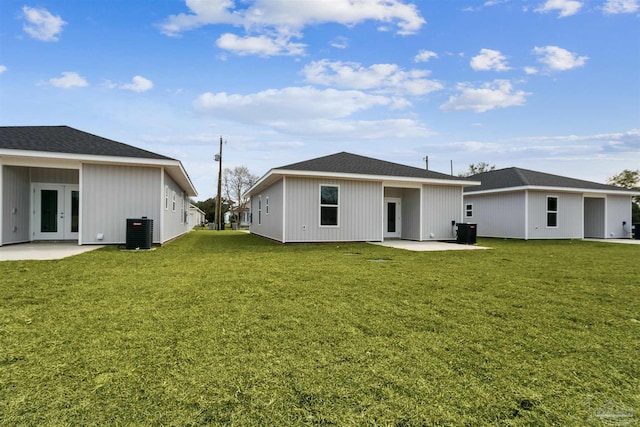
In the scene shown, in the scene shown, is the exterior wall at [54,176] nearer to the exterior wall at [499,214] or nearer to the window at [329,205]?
the window at [329,205]

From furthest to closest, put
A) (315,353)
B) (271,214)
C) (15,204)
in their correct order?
(271,214), (15,204), (315,353)

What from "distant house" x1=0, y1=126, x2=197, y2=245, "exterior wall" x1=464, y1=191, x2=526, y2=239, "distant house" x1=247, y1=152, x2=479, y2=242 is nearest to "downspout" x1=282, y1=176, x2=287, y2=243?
"distant house" x1=247, y1=152, x2=479, y2=242

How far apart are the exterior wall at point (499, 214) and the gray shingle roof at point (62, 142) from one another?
1622cm

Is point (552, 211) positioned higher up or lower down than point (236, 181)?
lower down

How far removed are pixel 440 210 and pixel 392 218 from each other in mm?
2187

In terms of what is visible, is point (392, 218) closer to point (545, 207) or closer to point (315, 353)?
point (545, 207)

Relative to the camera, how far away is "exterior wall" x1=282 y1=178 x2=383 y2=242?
40.2 feet

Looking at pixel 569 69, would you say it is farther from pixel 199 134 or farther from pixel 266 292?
pixel 199 134

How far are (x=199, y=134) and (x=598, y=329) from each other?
33019mm

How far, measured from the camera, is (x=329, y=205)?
41.5 feet

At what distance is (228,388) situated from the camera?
209 centimetres

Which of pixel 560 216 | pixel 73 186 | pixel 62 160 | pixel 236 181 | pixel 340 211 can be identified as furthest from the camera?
pixel 236 181

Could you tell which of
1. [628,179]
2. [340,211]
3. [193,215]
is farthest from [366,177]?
[628,179]

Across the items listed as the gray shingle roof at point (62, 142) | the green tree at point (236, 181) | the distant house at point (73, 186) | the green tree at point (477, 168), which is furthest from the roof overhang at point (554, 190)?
the green tree at point (236, 181)
